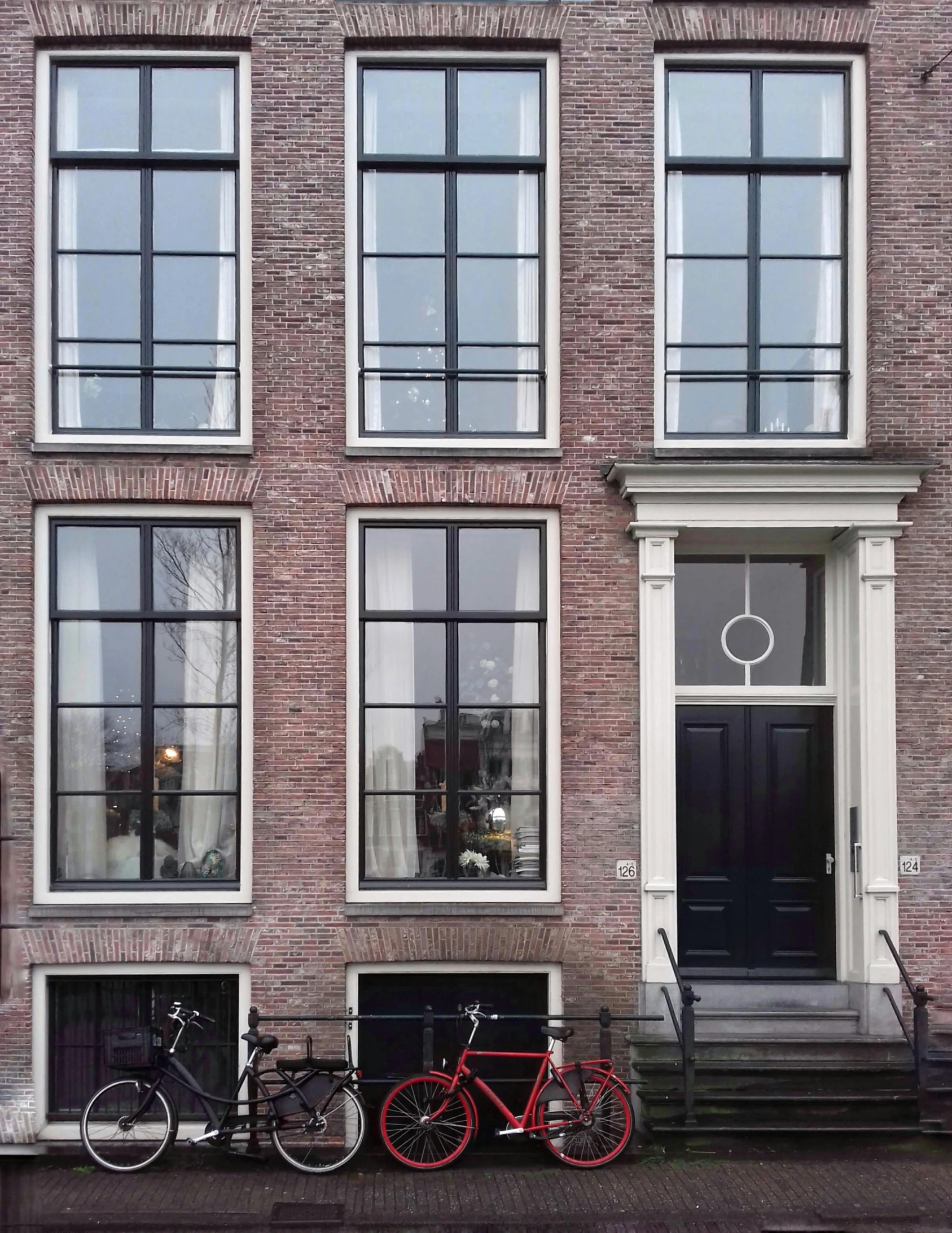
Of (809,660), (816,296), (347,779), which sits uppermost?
(816,296)

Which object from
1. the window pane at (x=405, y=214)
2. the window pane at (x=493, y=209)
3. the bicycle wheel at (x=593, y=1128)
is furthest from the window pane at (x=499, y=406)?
the bicycle wheel at (x=593, y=1128)

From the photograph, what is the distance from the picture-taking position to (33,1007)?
29.9ft

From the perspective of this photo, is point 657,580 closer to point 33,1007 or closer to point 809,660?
point 809,660

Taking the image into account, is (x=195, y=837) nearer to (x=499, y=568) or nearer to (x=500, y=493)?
(x=499, y=568)

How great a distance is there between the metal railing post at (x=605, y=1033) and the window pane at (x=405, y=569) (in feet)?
11.9

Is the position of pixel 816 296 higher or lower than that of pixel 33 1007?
higher

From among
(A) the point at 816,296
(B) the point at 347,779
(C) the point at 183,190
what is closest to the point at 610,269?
(A) the point at 816,296

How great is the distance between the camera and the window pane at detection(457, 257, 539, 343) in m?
9.78

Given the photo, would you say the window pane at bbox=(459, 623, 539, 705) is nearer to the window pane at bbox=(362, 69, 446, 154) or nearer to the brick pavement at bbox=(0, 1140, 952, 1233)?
the brick pavement at bbox=(0, 1140, 952, 1233)

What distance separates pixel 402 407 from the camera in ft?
32.0

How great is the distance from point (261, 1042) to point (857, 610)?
613cm

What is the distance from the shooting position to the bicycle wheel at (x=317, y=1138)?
27.5ft

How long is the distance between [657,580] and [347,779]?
318cm

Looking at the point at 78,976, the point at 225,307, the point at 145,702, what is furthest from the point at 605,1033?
the point at 225,307
